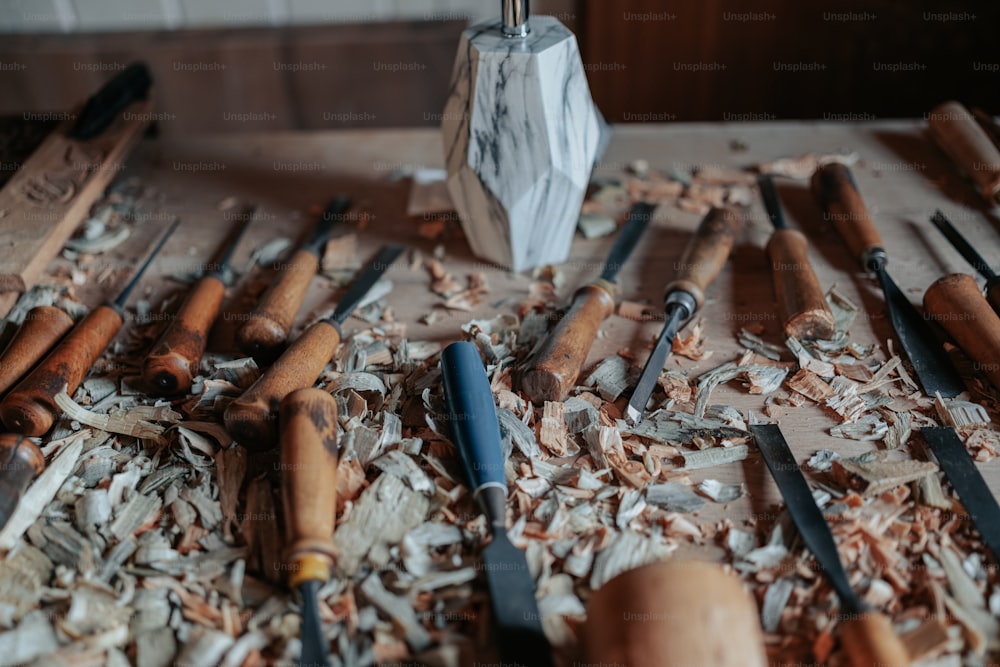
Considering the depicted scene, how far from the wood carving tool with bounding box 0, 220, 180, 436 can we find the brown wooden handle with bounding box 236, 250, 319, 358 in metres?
0.18

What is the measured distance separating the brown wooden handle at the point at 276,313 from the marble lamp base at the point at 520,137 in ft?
0.89

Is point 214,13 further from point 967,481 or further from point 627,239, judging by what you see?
point 967,481

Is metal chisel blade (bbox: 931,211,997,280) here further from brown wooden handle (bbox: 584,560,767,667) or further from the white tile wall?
the white tile wall

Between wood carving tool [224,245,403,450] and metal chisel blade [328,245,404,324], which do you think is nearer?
wood carving tool [224,245,403,450]

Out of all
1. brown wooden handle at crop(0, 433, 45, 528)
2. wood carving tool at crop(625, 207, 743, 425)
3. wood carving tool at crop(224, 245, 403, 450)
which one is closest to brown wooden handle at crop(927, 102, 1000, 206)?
wood carving tool at crop(625, 207, 743, 425)

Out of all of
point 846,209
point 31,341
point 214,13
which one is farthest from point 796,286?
point 214,13

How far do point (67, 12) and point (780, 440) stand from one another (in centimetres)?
215

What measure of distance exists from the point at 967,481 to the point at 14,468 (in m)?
1.00

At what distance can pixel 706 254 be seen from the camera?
113cm

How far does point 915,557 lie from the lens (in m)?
0.77

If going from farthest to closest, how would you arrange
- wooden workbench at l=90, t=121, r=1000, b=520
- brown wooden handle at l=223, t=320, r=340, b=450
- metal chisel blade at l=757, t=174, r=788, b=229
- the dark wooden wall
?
the dark wooden wall, metal chisel blade at l=757, t=174, r=788, b=229, wooden workbench at l=90, t=121, r=1000, b=520, brown wooden handle at l=223, t=320, r=340, b=450

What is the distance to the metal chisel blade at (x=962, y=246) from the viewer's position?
1.11m

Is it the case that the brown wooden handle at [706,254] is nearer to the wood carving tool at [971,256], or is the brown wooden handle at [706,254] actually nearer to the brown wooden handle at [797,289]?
the brown wooden handle at [797,289]

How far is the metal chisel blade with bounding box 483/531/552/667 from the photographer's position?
2.22 feet
